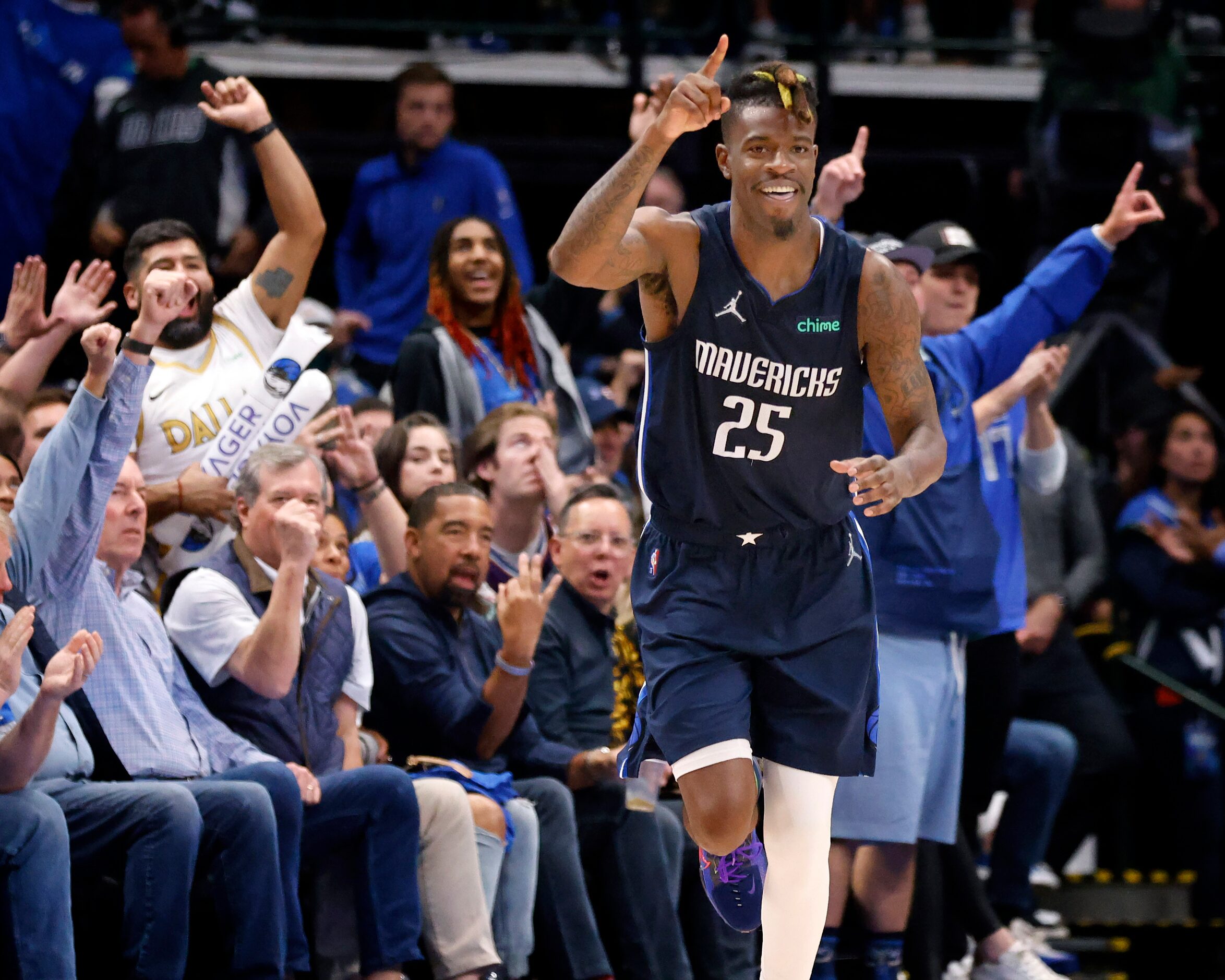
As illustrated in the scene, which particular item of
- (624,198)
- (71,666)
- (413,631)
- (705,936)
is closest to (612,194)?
(624,198)

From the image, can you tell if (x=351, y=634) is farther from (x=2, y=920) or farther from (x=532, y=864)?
(x=2, y=920)

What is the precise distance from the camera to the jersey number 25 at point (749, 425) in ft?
13.0

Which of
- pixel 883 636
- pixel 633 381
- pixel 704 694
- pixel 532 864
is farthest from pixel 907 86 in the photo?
pixel 704 694

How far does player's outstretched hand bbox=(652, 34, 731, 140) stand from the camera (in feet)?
11.8

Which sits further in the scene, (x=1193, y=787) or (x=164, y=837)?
(x=1193, y=787)

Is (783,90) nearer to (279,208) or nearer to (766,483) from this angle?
(766,483)

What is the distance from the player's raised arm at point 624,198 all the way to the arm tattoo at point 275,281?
233 cm

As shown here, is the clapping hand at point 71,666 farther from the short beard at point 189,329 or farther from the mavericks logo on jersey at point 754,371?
the short beard at point 189,329

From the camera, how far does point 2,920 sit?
4.21m

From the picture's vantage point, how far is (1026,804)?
682cm

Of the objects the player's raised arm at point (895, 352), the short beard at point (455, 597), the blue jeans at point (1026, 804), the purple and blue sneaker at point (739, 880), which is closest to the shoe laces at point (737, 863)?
the purple and blue sneaker at point (739, 880)

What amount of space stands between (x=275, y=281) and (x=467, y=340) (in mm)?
993

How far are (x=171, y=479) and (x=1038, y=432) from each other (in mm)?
2802

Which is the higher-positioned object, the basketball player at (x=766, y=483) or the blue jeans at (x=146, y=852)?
the basketball player at (x=766, y=483)
